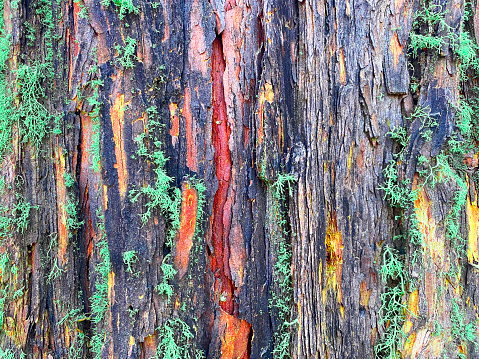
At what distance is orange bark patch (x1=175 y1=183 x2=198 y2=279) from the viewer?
5.83 feet

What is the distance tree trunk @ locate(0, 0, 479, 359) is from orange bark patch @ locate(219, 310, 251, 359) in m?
0.01

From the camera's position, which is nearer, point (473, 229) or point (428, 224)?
point (428, 224)

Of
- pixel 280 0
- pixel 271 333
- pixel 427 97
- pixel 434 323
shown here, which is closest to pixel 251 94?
pixel 280 0

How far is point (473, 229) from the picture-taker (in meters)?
1.96

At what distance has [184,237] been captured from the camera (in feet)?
5.84

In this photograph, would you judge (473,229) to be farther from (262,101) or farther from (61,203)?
→ (61,203)

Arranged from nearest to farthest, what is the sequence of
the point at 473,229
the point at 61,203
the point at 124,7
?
the point at 124,7 → the point at 61,203 → the point at 473,229

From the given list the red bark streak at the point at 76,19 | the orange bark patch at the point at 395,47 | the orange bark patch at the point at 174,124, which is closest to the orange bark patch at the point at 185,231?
the orange bark patch at the point at 174,124

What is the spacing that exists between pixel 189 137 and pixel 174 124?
0.11m

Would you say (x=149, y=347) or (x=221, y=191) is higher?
(x=221, y=191)

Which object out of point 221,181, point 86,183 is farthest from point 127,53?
point 221,181

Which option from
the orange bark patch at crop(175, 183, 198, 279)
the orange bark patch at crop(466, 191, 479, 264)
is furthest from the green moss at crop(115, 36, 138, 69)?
the orange bark patch at crop(466, 191, 479, 264)

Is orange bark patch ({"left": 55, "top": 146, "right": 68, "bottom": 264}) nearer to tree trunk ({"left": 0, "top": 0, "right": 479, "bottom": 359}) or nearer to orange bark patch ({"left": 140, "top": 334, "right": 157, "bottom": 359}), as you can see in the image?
tree trunk ({"left": 0, "top": 0, "right": 479, "bottom": 359})

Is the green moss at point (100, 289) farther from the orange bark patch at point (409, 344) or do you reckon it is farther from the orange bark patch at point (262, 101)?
the orange bark patch at point (409, 344)
